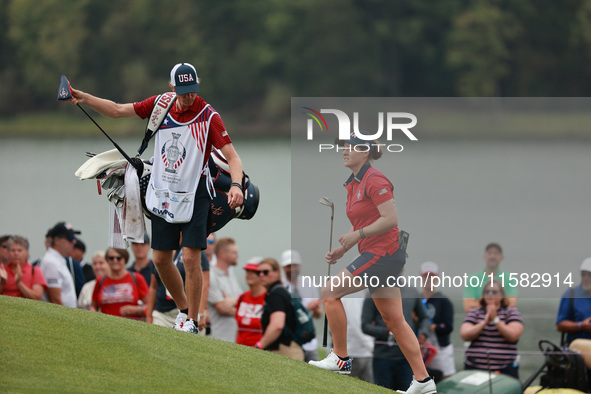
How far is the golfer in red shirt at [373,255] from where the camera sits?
8.77 m

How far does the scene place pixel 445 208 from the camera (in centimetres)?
2434

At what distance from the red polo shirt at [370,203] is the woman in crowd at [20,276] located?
470cm

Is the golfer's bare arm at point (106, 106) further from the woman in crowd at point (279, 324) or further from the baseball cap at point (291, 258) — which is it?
the baseball cap at point (291, 258)

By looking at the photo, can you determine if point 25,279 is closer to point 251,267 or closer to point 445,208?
point 251,267

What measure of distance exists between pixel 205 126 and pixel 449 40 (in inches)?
2033

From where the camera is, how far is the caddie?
9070 millimetres

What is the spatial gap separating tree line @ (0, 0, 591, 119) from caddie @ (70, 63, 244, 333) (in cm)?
4498

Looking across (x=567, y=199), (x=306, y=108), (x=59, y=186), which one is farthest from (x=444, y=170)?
(x=59, y=186)

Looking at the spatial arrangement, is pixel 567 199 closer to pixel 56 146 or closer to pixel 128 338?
pixel 128 338

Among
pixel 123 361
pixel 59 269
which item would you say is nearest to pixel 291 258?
pixel 59 269

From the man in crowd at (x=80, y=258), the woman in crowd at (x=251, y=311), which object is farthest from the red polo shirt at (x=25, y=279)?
the woman in crowd at (x=251, y=311)

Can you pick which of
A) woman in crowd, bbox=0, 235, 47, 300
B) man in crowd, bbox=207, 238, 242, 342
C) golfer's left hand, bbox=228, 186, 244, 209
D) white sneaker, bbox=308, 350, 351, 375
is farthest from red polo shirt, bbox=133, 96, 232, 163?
man in crowd, bbox=207, 238, 242, 342

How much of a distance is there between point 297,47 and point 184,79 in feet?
164

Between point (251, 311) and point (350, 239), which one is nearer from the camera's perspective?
point (350, 239)
